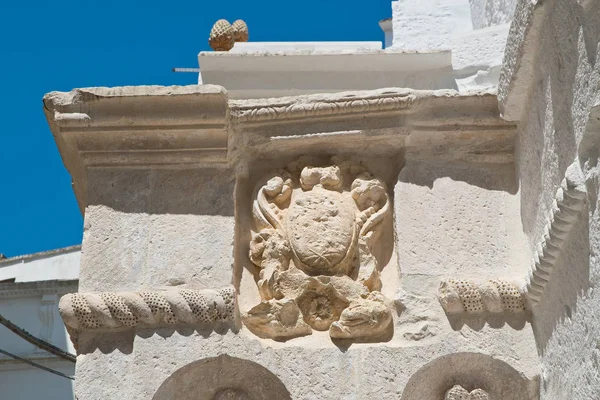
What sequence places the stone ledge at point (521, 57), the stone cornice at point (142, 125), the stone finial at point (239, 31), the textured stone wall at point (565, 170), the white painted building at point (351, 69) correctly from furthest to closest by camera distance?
the stone finial at point (239, 31) < the white painted building at point (351, 69) < the stone cornice at point (142, 125) < the stone ledge at point (521, 57) < the textured stone wall at point (565, 170)

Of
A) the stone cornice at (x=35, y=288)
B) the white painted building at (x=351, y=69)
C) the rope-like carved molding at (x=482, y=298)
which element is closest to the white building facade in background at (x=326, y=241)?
the rope-like carved molding at (x=482, y=298)

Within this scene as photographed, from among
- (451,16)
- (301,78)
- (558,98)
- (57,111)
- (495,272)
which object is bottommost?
(495,272)

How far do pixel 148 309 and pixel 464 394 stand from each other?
3.36 ft

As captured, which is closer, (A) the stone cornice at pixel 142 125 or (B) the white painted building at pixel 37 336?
(A) the stone cornice at pixel 142 125

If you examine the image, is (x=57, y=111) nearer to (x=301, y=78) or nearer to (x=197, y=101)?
(x=197, y=101)

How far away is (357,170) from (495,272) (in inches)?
24.4

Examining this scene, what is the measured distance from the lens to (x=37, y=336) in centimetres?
865

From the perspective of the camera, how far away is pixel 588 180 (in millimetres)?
2770

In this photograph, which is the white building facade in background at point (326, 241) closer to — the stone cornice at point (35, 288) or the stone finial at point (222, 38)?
the stone finial at point (222, 38)

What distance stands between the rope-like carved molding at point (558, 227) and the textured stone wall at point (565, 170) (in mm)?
22

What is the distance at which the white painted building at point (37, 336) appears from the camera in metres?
8.41

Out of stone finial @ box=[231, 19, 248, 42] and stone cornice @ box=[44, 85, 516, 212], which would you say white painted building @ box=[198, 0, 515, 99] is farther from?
stone finial @ box=[231, 19, 248, 42]

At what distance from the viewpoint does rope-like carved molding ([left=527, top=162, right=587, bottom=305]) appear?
2.85m

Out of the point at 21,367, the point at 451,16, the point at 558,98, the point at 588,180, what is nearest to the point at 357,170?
the point at 558,98
